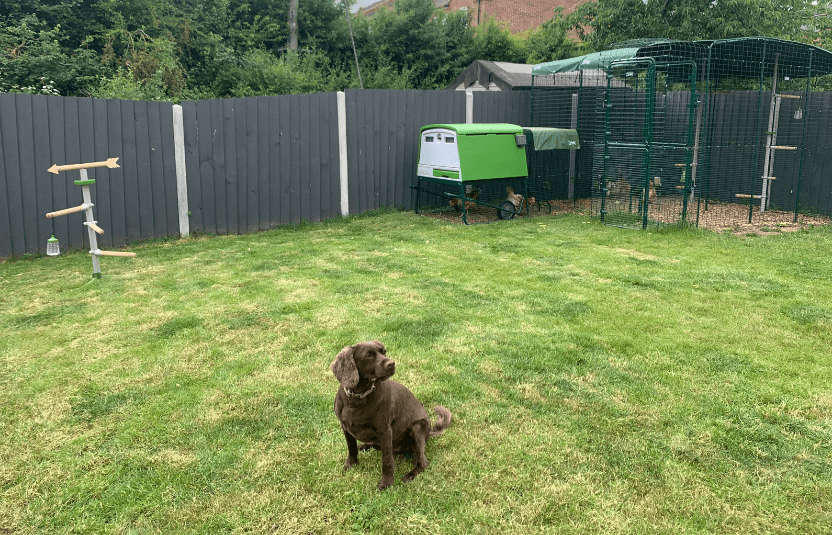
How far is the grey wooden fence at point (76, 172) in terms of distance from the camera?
7375 mm

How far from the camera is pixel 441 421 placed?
335 centimetres

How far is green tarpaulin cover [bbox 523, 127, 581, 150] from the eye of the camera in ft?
34.6

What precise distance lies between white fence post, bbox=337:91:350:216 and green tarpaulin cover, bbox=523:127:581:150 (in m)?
3.26

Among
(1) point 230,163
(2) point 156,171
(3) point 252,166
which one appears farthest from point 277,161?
(2) point 156,171

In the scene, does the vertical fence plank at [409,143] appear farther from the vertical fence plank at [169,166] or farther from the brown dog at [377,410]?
the brown dog at [377,410]

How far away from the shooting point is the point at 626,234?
9.09 m

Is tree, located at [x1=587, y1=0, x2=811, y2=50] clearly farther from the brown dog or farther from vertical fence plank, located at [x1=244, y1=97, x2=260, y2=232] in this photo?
the brown dog

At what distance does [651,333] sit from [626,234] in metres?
4.49

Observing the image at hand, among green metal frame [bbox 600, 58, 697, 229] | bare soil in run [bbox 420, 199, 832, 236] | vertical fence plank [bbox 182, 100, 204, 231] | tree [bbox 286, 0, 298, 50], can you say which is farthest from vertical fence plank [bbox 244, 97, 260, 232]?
tree [bbox 286, 0, 298, 50]

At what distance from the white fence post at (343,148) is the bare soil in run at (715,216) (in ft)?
4.92

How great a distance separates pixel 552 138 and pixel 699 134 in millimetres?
3780

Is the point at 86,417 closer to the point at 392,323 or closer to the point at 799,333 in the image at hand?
the point at 392,323

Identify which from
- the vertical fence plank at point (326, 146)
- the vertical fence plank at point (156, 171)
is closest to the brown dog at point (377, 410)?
the vertical fence plank at point (156, 171)

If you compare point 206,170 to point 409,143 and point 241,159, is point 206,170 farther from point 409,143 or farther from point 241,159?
point 409,143
